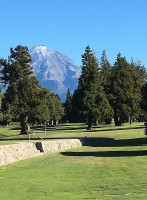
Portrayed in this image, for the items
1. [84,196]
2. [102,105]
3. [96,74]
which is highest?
[96,74]

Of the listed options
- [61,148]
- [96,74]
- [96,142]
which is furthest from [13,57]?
[61,148]

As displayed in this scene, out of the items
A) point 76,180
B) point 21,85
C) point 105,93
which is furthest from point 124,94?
point 76,180

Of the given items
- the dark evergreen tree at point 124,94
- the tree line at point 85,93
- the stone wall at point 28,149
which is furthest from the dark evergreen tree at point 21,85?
the dark evergreen tree at point 124,94

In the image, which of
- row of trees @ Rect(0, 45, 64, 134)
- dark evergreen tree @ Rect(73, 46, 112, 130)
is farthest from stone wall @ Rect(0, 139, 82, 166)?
dark evergreen tree @ Rect(73, 46, 112, 130)

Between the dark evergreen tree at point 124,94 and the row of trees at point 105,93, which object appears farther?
→ the dark evergreen tree at point 124,94

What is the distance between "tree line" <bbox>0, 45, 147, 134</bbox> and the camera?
5266 centimetres

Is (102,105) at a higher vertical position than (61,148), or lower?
higher

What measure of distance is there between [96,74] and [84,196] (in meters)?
Answer: 53.7

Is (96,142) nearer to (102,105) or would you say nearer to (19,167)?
(19,167)

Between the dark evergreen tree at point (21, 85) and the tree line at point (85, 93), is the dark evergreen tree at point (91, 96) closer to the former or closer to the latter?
the tree line at point (85, 93)

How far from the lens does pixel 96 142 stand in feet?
125

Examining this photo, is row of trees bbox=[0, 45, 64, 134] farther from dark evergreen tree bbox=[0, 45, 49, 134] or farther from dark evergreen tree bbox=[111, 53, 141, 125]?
dark evergreen tree bbox=[111, 53, 141, 125]

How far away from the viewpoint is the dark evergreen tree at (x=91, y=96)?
62594 millimetres

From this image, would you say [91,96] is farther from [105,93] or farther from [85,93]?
[105,93]
